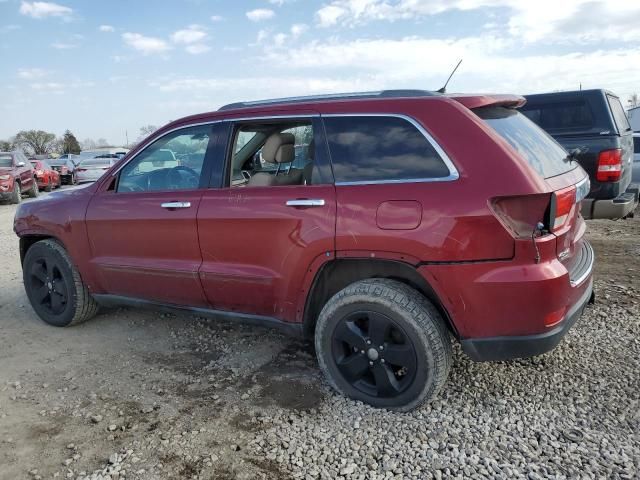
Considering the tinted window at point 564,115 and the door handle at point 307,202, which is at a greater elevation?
the tinted window at point 564,115

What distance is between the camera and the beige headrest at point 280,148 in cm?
375

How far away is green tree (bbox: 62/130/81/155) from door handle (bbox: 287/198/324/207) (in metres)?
64.9

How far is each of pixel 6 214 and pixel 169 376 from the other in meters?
11.5

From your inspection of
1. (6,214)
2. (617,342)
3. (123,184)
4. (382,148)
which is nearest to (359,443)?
(382,148)

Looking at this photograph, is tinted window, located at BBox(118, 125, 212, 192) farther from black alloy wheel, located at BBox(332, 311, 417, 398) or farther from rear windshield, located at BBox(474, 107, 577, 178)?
rear windshield, located at BBox(474, 107, 577, 178)

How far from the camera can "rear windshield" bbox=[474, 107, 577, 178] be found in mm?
2857

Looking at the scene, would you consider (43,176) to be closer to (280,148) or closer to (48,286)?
(48,286)

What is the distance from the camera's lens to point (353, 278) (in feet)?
10.5

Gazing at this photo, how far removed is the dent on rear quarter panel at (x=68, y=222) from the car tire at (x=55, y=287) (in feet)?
0.36

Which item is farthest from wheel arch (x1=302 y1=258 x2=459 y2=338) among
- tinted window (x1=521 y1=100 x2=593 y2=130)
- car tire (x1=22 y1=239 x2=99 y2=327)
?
tinted window (x1=521 y1=100 x2=593 y2=130)

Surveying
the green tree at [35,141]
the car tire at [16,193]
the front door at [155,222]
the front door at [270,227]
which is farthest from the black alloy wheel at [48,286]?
the green tree at [35,141]

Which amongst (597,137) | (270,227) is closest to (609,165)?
(597,137)

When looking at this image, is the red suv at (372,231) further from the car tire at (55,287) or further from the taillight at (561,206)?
the car tire at (55,287)

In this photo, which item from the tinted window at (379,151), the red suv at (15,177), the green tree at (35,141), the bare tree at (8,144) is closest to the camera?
the tinted window at (379,151)
